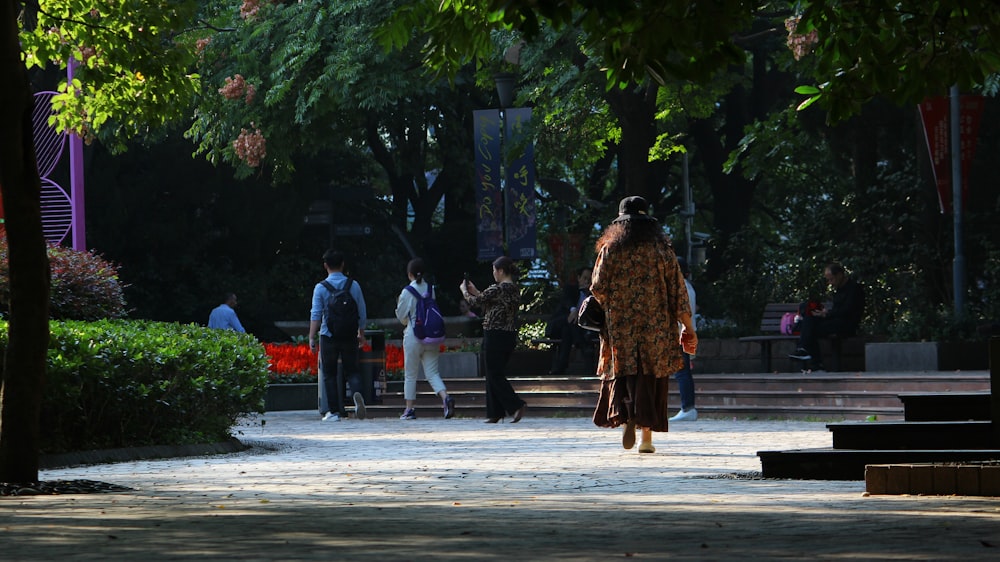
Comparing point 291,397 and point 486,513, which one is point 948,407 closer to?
point 486,513

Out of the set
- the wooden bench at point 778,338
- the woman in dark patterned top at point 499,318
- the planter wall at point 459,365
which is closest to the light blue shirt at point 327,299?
the woman in dark patterned top at point 499,318

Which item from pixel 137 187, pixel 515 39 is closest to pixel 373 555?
pixel 515 39

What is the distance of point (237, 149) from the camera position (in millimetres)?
26781

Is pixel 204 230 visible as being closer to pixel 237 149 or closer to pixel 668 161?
pixel 668 161

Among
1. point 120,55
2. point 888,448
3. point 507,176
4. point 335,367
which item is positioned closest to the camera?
point 888,448

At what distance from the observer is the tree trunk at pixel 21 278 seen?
10.4 metres

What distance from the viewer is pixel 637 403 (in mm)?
13484

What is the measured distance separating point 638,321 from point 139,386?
3972 millimetres

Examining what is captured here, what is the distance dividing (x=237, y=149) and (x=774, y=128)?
796cm

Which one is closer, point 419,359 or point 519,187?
point 419,359

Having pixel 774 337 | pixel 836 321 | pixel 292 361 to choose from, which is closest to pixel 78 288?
pixel 836 321

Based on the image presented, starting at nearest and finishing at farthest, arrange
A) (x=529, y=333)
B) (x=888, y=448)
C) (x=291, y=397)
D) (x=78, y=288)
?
1. (x=888, y=448)
2. (x=78, y=288)
3. (x=291, y=397)
4. (x=529, y=333)

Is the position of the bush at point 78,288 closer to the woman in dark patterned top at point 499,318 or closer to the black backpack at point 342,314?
the black backpack at point 342,314

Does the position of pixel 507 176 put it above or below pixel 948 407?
above
